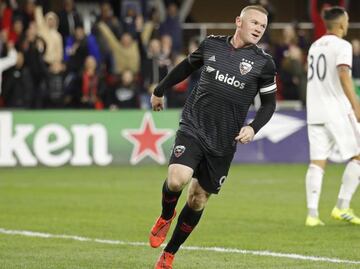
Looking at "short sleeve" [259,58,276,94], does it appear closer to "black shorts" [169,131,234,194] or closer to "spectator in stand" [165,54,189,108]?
"black shorts" [169,131,234,194]

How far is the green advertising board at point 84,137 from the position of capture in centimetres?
2209

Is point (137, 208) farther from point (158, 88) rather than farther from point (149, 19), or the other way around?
point (149, 19)

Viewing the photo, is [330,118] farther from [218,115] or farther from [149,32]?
[149,32]

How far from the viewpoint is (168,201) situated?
927 centimetres

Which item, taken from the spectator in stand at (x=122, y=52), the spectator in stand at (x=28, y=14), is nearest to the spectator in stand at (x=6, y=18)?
the spectator in stand at (x=28, y=14)

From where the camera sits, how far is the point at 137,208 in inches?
600

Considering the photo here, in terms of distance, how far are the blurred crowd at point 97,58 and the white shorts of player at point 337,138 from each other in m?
11.7

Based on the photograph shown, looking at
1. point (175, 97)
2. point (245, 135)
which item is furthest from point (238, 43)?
point (175, 97)

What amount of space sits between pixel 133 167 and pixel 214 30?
235 inches

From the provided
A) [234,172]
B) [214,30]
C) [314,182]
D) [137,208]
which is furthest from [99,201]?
[214,30]

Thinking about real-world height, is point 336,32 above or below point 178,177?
→ below

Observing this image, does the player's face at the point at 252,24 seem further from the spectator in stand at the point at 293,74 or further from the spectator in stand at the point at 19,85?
the spectator in stand at the point at 293,74

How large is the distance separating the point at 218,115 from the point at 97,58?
16255 millimetres

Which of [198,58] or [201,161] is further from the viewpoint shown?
[198,58]
